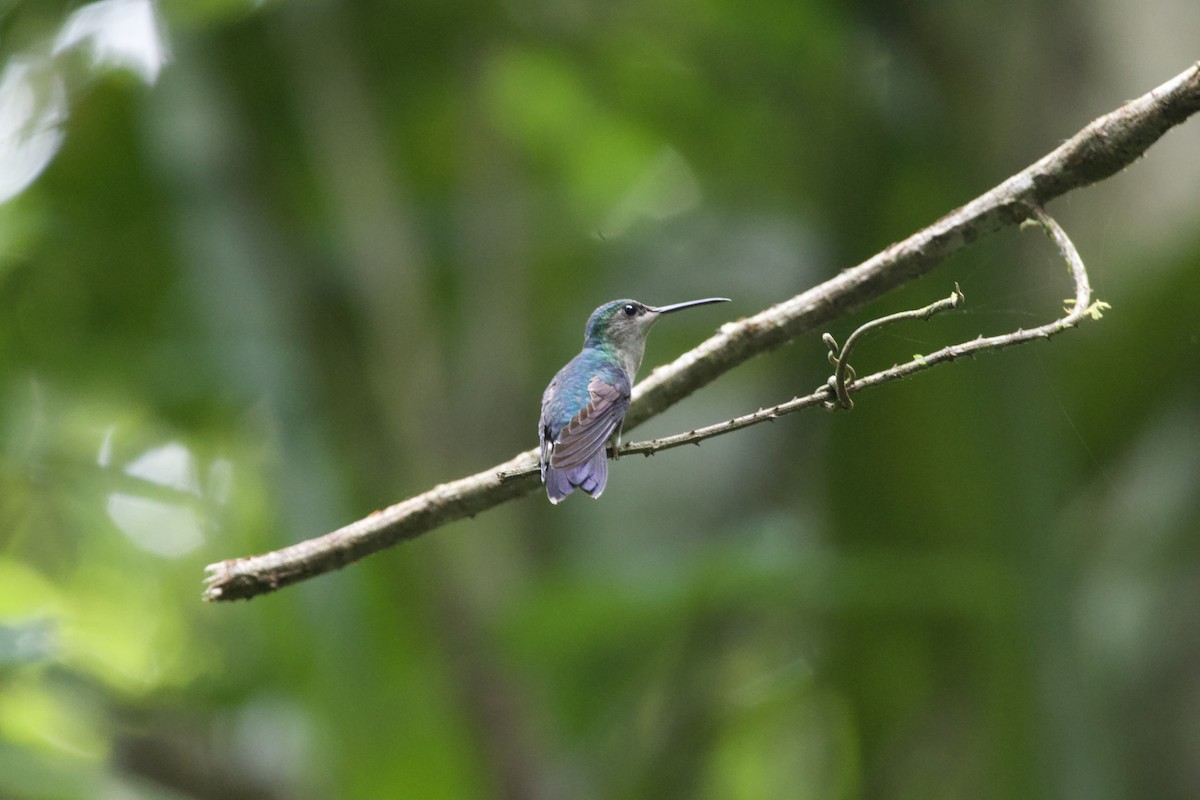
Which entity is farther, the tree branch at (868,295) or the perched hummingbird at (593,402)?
the perched hummingbird at (593,402)

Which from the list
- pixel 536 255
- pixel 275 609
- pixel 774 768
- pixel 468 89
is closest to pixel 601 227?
pixel 536 255

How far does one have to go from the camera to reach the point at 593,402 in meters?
1.73

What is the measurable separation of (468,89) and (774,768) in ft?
9.26

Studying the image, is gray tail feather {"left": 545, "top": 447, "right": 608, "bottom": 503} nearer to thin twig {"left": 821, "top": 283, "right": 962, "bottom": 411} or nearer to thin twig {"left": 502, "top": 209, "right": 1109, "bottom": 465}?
thin twig {"left": 502, "top": 209, "right": 1109, "bottom": 465}

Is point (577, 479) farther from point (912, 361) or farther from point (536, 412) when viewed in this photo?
point (536, 412)

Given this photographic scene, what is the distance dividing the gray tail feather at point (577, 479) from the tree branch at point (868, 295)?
0.21 feet

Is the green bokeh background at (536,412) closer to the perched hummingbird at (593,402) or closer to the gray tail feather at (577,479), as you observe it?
the perched hummingbird at (593,402)

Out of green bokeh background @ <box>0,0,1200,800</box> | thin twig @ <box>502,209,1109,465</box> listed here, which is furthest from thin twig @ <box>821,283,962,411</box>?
green bokeh background @ <box>0,0,1200,800</box>

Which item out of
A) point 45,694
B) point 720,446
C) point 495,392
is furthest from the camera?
point 720,446

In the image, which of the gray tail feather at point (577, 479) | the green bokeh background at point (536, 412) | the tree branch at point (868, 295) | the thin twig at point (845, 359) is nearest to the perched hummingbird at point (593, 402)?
the gray tail feather at point (577, 479)

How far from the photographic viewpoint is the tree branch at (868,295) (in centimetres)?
124

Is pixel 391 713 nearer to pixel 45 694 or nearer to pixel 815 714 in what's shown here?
pixel 45 694

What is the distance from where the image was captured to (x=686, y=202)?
480 cm

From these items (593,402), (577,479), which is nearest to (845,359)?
(577,479)
